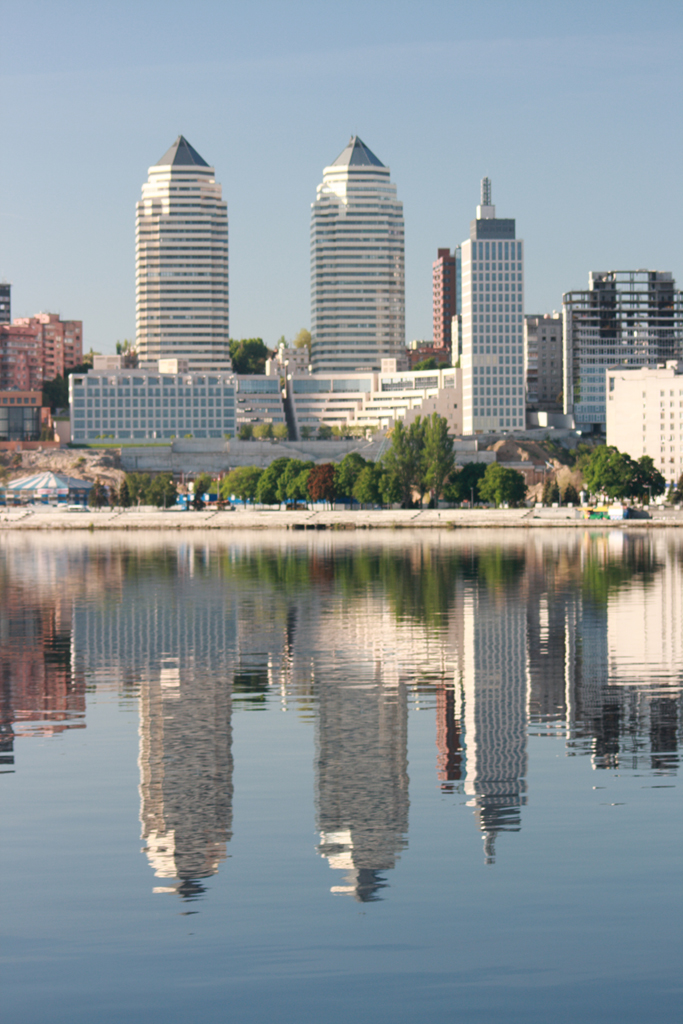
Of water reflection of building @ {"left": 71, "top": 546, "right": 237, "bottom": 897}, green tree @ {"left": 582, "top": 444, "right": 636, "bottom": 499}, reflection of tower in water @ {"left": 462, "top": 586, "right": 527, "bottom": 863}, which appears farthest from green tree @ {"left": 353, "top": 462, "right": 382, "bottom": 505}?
reflection of tower in water @ {"left": 462, "top": 586, "right": 527, "bottom": 863}

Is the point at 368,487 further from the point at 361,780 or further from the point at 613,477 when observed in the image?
the point at 361,780

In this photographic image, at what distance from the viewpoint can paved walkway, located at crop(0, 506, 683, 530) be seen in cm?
17638

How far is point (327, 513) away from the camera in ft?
616

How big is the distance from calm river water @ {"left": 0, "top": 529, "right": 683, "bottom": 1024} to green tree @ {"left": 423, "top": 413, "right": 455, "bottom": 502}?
14054 cm

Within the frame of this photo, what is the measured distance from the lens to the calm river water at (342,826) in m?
14.3

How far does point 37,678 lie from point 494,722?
599 inches

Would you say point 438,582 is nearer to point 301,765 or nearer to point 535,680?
point 535,680

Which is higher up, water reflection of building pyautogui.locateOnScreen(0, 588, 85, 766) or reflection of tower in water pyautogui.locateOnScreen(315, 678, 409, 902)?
reflection of tower in water pyautogui.locateOnScreen(315, 678, 409, 902)

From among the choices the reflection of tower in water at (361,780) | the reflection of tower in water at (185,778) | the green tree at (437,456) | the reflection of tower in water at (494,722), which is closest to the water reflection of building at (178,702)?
the reflection of tower in water at (185,778)

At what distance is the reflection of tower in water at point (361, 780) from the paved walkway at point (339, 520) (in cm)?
14283

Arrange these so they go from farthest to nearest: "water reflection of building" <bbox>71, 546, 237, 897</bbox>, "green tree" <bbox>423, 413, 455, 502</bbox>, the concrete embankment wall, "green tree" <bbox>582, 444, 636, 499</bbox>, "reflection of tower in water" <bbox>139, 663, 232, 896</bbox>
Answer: "green tree" <bbox>582, 444, 636, 499</bbox>
"green tree" <bbox>423, 413, 455, 502</bbox>
the concrete embankment wall
"water reflection of building" <bbox>71, 546, 237, 897</bbox>
"reflection of tower in water" <bbox>139, 663, 232, 896</bbox>

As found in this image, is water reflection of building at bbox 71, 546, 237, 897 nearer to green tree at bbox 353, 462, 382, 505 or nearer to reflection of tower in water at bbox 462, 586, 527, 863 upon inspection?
reflection of tower in water at bbox 462, 586, 527, 863

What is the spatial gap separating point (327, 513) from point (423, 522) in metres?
17.8

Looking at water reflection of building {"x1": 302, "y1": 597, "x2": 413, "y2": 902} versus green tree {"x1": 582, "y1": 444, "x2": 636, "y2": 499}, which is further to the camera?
green tree {"x1": 582, "y1": 444, "x2": 636, "y2": 499}
